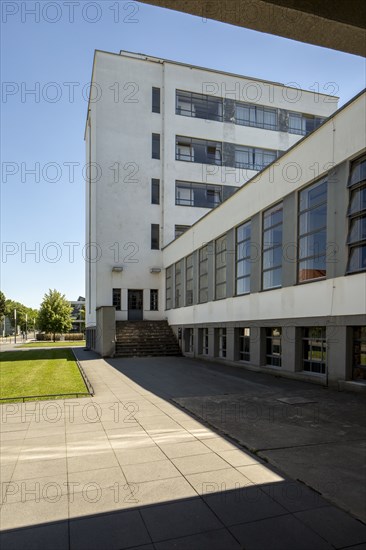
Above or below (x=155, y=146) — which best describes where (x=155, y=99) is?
above

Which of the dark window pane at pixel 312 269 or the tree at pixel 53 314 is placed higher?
the dark window pane at pixel 312 269

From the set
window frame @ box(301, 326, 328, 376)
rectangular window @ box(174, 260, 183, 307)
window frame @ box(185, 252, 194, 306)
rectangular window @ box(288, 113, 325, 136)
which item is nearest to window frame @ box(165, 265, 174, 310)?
rectangular window @ box(174, 260, 183, 307)

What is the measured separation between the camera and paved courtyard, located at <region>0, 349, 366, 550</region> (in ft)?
12.8

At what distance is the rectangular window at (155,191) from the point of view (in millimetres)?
35375

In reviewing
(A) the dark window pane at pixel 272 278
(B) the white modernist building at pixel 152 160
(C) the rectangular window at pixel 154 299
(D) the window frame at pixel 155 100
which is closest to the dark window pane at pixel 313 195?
(A) the dark window pane at pixel 272 278

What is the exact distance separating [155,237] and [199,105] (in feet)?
41.6

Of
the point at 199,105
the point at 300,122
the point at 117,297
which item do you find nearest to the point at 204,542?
the point at 117,297

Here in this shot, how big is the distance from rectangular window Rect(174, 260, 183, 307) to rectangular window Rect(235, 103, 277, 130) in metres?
15.3

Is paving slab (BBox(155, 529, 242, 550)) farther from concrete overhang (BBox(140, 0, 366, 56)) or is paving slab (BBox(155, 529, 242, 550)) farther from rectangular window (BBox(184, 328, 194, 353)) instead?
rectangular window (BBox(184, 328, 194, 353))

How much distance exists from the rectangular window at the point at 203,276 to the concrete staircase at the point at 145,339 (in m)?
5.09

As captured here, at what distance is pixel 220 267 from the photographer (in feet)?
75.7

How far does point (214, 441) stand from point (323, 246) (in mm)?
8980

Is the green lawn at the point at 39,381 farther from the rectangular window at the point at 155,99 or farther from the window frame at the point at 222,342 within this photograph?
the rectangular window at the point at 155,99

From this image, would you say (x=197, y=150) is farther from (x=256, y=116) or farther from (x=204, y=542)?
(x=204, y=542)
